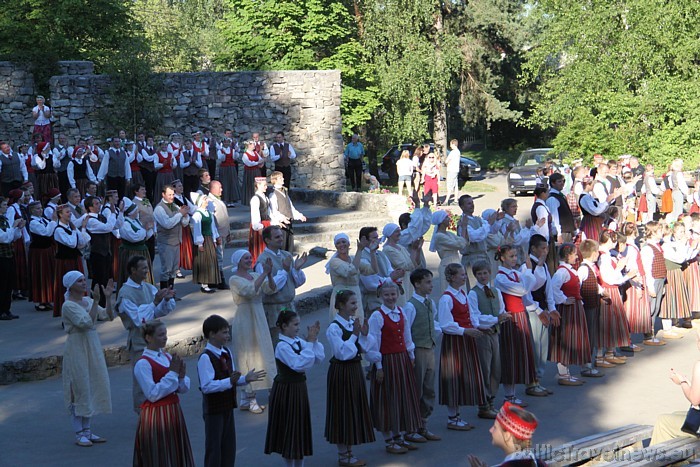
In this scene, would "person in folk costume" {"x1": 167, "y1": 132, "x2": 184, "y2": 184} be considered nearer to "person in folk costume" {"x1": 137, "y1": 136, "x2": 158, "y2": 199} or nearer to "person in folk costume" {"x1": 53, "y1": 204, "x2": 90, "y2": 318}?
"person in folk costume" {"x1": 137, "y1": 136, "x2": 158, "y2": 199}

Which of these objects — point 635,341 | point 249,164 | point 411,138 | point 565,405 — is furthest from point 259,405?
point 411,138

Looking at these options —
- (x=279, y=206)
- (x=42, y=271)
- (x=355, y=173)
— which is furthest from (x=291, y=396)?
(x=355, y=173)

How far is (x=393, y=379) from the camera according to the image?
→ 8.01 meters

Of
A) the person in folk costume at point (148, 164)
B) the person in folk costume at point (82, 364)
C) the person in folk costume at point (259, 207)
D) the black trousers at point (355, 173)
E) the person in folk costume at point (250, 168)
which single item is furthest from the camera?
the black trousers at point (355, 173)

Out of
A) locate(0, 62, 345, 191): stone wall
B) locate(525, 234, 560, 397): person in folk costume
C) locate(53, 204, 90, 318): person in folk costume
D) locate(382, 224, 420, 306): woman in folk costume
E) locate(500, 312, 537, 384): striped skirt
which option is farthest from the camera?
locate(0, 62, 345, 191): stone wall

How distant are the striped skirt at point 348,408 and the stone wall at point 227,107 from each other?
16801mm

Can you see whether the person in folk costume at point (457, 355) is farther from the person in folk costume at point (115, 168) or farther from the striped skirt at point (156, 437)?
the person in folk costume at point (115, 168)

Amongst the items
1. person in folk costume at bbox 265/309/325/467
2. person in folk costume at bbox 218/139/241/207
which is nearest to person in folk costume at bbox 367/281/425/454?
person in folk costume at bbox 265/309/325/467

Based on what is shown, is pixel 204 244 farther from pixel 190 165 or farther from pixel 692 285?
Answer: pixel 692 285

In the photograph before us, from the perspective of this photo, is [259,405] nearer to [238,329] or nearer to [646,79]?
[238,329]

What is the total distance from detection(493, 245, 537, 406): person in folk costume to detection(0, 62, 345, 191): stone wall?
1587 cm

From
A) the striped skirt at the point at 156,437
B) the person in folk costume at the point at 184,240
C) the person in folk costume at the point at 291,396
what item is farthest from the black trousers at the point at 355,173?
the striped skirt at the point at 156,437

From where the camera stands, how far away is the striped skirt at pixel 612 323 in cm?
1078

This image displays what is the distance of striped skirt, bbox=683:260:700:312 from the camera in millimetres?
12523
